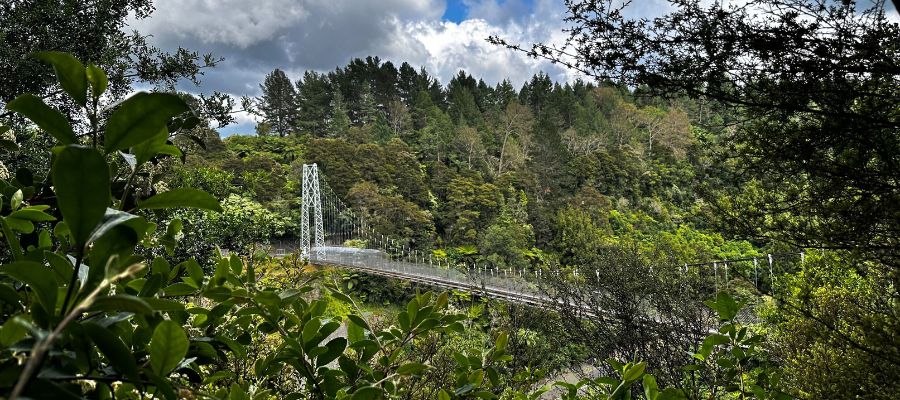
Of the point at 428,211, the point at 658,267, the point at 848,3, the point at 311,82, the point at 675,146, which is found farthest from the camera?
the point at 311,82

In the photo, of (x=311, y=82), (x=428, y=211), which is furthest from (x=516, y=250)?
(x=311, y=82)

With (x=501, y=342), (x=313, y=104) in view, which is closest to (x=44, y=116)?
(x=501, y=342)

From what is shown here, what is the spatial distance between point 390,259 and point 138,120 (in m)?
16.9

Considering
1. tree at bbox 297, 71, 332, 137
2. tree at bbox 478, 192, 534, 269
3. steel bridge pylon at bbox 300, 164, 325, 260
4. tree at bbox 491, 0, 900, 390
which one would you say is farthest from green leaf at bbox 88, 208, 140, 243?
tree at bbox 297, 71, 332, 137

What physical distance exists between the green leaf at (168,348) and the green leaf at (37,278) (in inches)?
2.0

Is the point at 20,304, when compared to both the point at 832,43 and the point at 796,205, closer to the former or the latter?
the point at 832,43

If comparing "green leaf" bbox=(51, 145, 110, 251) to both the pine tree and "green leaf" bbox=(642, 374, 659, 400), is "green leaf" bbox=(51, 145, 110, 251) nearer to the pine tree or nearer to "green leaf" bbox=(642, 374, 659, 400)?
"green leaf" bbox=(642, 374, 659, 400)

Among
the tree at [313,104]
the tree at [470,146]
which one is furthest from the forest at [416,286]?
the tree at [313,104]

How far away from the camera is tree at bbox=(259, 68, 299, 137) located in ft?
93.0

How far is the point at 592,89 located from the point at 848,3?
3239 cm

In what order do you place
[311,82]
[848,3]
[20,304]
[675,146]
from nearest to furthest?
[20,304] < [848,3] < [675,146] < [311,82]

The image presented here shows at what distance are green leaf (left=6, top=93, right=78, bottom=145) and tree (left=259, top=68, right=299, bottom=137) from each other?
96.7ft

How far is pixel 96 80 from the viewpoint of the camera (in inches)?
11.0

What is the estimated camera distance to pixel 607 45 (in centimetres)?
204
